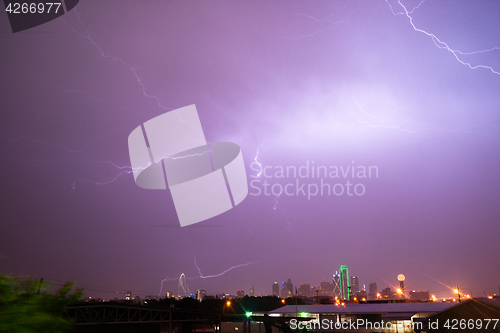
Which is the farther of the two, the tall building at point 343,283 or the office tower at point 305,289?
the office tower at point 305,289

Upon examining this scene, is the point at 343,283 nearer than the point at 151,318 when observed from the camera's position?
No

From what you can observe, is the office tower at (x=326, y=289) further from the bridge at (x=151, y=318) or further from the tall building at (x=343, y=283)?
the bridge at (x=151, y=318)

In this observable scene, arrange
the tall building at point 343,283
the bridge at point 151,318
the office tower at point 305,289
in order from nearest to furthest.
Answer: the bridge at point 151,318
the tall building at point 343,283
the office tower at point 305,289

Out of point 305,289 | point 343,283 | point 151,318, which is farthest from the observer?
point 305,289

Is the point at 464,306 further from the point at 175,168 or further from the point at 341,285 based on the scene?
the point at 341,285

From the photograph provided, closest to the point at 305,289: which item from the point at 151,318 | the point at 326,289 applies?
the point at 326,289

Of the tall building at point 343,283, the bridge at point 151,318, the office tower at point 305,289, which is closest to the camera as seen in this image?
the bridge at point 151,318

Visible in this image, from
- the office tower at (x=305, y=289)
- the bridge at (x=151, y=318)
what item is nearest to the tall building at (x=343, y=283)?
the office tower at (x=305, y=289)

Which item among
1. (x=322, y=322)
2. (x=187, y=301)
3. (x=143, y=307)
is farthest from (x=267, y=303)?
(x=143, y=307)

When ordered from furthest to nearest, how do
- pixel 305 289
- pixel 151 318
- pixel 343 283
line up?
1. pixel 305 289
2. pixel 343 283
3. pixel 151 318

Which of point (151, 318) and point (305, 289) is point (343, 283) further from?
point (151, 318)

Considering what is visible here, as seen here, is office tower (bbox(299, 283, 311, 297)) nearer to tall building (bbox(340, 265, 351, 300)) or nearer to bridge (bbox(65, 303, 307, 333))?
tall building (bbox(340, 265, 351, 300))

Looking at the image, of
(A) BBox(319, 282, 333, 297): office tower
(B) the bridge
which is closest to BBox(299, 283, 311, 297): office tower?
(A) BBox(319, 282, 333, 297): office tower
